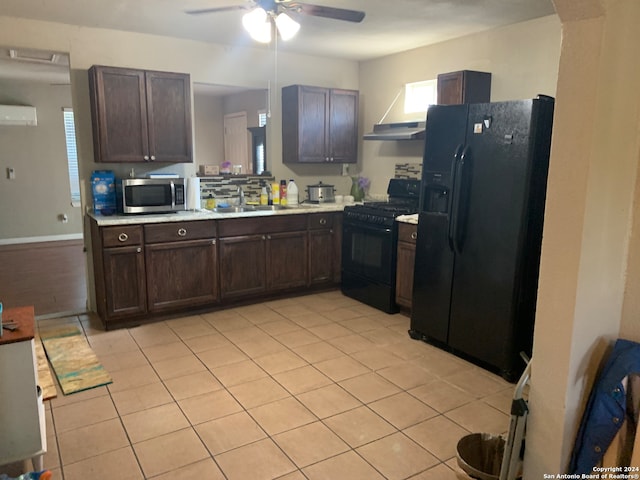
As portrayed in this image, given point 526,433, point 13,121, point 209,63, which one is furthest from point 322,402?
point 13,121

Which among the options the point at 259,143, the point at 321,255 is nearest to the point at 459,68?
the point at 321,255

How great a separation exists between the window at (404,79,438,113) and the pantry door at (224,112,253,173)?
135 inches

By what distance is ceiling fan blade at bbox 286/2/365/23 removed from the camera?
2.78 metres

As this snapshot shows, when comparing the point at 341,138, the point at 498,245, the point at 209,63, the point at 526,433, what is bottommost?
the point at 526,433

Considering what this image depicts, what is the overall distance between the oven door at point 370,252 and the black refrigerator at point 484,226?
0.63 metres

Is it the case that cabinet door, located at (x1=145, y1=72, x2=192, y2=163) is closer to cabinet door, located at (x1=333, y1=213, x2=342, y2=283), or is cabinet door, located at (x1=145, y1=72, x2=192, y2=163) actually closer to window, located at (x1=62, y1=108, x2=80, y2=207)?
cabinet door, located at (x1=333, y1=213, x2=342, y2=283)

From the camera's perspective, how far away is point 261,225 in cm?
431

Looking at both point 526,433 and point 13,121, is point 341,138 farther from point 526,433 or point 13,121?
point 13,121

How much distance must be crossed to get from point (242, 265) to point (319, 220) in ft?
2.97

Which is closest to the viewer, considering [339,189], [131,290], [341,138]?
[131,290]

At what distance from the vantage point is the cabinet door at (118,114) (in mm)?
3738

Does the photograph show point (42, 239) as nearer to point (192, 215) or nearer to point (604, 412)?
point (192, 215)

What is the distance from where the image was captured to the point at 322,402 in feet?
8.93

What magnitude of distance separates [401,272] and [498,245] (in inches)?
47.9
